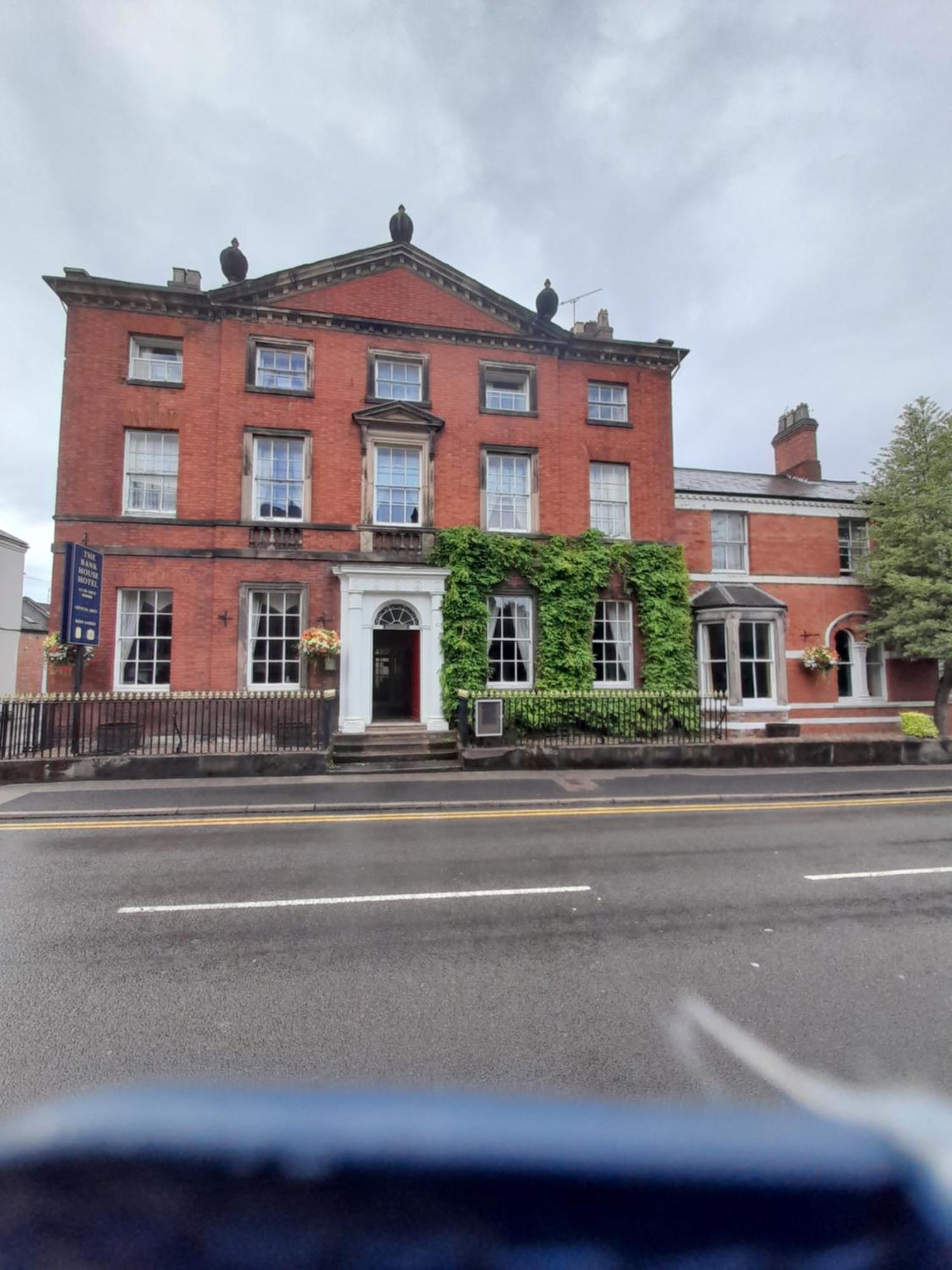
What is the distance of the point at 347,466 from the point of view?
15961 millimetres

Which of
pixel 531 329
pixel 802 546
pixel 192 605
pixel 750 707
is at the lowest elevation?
pixel 750 707

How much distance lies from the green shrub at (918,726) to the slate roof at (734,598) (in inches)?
173

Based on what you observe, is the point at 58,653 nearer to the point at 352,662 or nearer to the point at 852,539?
the point at 352,662

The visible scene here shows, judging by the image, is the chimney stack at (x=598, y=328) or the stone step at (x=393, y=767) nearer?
the stone step at (x=393, y=767)

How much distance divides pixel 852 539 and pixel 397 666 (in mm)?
15857

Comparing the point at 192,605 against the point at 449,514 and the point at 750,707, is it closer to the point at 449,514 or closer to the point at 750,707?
the point at 449,514

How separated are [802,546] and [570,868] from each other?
1718 cm

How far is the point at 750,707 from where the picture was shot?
17.7 m

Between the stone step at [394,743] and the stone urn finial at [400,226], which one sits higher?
the stone urn finial at [400,226]

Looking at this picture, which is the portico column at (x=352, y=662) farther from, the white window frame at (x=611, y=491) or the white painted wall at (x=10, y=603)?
the white painted wall at (x=10, y=603)

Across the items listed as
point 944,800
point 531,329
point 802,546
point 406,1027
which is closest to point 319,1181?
point 406,1027

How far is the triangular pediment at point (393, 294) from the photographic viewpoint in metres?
15.9

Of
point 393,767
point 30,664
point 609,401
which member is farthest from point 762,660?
point 30,664

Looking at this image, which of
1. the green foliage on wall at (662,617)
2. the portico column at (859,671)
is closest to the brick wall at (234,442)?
the green foliage on wall at (662,617)
